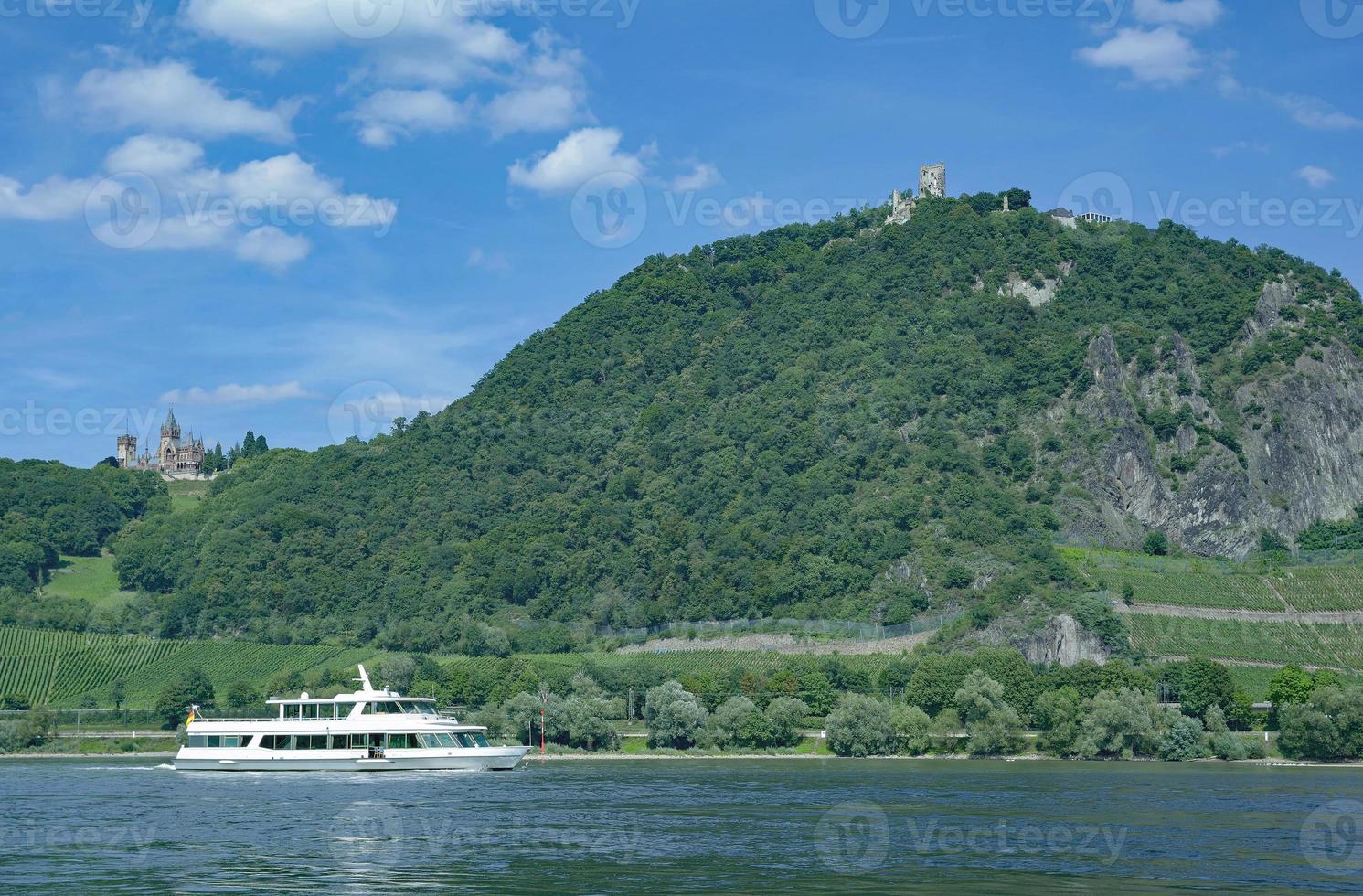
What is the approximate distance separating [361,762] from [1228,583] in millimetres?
85569

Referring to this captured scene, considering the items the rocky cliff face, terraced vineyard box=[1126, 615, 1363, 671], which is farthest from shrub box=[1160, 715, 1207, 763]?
the rocky cliff face

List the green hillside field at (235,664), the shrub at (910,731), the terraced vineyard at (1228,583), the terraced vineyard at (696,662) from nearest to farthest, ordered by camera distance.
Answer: the shrub at (910,731) < the green hillside field at (235,664) < the terraced vineyard at (696,662) < the terraced vineyard at (1228,583)

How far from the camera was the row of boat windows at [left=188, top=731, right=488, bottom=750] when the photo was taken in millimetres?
82812

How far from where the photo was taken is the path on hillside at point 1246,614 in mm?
130125

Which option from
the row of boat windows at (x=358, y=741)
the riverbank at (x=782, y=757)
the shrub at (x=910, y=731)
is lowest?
the riverbank at (x=782, y=757)

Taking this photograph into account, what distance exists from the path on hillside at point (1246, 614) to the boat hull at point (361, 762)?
64.7 metres

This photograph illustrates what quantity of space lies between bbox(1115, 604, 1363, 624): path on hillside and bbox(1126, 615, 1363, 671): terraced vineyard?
90 cm

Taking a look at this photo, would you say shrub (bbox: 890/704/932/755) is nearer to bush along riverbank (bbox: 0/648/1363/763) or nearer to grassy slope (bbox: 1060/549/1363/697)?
bush along riverbank (bbox: 0/648/1363/763)

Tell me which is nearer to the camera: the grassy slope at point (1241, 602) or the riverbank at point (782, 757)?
the riverbank at point (782, 757)

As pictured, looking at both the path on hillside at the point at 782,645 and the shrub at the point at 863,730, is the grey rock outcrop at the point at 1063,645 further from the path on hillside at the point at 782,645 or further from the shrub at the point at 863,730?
the shrub at the point at 863,730

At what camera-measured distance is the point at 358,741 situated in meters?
83.1

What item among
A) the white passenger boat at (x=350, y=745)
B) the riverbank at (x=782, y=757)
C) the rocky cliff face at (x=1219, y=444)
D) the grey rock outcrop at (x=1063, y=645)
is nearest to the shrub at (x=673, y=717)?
the riverbank at (x=782, y=757)

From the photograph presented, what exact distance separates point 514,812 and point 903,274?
146580 mm

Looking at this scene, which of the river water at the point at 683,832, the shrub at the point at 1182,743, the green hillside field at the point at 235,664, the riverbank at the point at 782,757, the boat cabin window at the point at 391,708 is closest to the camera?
the river water at the point at 683,832
